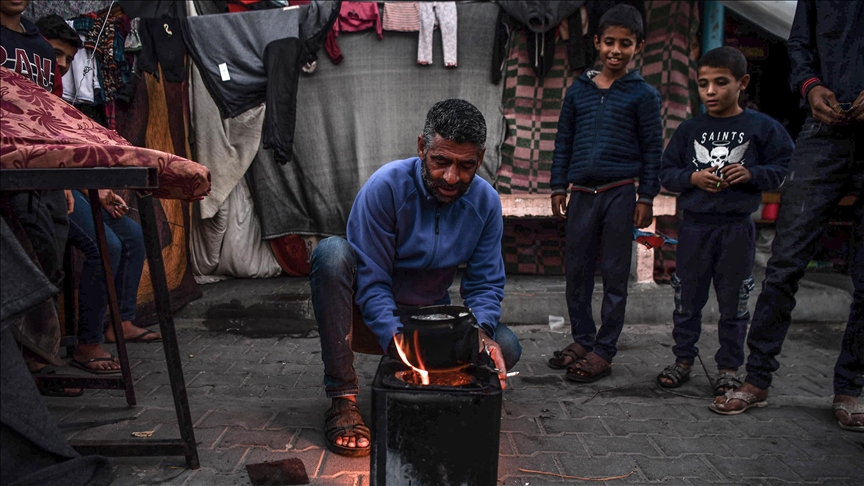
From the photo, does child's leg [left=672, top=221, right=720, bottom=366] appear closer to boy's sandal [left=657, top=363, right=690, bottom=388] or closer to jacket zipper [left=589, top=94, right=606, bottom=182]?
boy's sandal [left=657, top=363, right=690, bottom=388]

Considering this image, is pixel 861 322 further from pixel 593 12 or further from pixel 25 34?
pixel 25 34

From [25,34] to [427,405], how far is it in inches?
116

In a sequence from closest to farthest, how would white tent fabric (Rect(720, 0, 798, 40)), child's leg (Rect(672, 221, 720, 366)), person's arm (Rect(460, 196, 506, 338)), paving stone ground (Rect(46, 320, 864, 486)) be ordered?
paving stone ground (Rect(46, 320, 864, 486)), person's arm (Rect(460, 196, 506, 338)), child's leg (Rect(672, 221, 720, 366)), white tent fabric (Rect(720, 0, 798, 40))

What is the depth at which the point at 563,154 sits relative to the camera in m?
3.62

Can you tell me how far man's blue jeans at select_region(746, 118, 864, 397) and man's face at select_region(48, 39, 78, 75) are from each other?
4276 mm

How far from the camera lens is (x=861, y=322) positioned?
2.73 m

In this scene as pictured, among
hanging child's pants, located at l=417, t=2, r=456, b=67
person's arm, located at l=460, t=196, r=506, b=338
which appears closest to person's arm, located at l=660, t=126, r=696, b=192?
person's arm, located at l=460, t=196, r=506, b=338

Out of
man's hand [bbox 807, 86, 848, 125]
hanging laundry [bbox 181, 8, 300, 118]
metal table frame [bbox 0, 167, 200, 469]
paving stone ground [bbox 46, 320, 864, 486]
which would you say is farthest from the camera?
hanging laundry [bbox 181, 8, 300, 118]

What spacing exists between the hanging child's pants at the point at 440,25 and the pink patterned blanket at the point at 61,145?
340 centimetres

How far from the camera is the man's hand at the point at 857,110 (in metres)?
2.56

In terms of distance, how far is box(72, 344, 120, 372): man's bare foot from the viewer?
3174 millimetres

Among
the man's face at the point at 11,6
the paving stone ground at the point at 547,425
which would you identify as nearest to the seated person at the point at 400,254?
the paving stone ground at the point at 547,425

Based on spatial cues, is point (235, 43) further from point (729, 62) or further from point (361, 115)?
point (729, 62)

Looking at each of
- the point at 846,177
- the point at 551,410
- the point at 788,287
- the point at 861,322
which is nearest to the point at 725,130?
the point at 846,177
